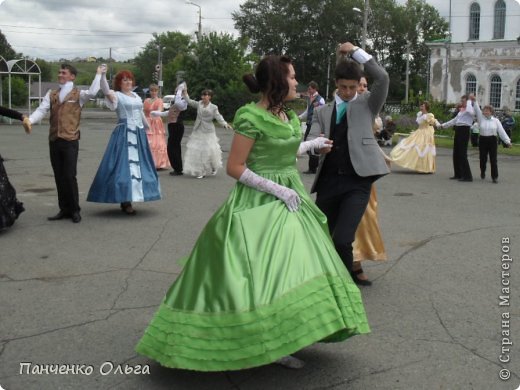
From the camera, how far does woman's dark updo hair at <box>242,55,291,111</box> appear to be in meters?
4.01

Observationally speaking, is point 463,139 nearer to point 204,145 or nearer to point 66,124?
point 204,145

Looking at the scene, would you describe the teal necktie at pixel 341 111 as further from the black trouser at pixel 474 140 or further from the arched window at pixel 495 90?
the arched window at pixel 495 90

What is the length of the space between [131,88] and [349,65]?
15.6ft

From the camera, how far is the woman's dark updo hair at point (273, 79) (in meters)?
4.01

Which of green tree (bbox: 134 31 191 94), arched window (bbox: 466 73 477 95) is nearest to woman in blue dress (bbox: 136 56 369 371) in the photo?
arched window (bbox: 466 73 477 95)

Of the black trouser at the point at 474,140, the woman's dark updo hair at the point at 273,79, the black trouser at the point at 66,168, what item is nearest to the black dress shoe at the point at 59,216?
the black trouser at the point at 66,168

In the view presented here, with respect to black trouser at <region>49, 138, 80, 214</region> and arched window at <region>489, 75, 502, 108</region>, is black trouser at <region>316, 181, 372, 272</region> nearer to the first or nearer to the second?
black trouser at <region>49, 138, 80, 214</region>

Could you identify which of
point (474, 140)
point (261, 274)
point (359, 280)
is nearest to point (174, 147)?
point (359, 280)

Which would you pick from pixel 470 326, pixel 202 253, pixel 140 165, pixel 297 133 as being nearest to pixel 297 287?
pixel 202 253

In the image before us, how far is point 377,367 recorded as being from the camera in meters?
3.95

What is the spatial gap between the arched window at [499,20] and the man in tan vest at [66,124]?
41.9m

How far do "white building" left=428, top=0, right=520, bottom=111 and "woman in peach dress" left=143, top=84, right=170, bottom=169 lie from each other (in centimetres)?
3473

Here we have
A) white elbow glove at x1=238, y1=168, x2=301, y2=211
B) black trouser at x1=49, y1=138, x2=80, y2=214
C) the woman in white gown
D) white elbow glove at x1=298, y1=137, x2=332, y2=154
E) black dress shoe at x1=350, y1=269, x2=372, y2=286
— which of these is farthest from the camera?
the woman in white gown

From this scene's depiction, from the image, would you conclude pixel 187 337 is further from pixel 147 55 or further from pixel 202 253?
pixel 147 55
